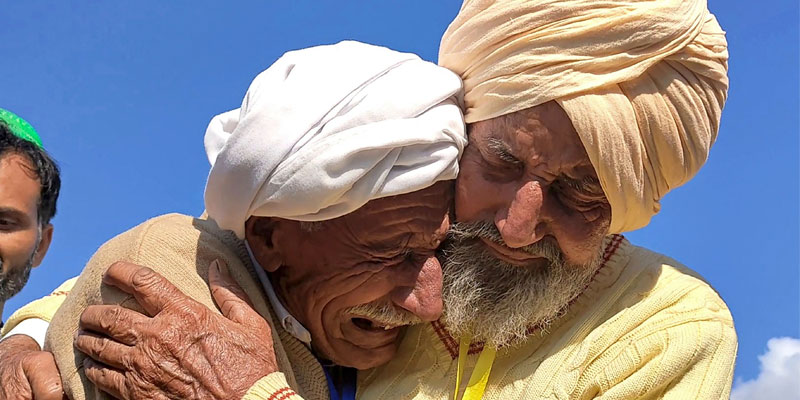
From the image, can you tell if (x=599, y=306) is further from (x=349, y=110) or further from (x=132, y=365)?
(x=132, y=365)

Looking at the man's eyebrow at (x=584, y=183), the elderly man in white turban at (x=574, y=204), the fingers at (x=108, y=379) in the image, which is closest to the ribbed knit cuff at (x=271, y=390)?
the fingers at (x=108, y=379)

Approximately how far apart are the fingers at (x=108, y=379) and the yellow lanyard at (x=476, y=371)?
99cm

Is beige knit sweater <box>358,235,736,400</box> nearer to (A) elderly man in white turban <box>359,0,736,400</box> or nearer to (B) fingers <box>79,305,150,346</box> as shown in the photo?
(A) elderly man in white turban <box>359,0,736,400</box>

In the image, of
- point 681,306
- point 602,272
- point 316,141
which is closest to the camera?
point 316,141

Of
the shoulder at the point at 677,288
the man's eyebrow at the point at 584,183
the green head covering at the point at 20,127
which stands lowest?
the shoulder at the point at 677,288

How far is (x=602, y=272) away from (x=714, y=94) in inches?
25.1

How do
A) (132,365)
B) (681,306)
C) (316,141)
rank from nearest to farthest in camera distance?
(132,365), (316,141), (681,306)

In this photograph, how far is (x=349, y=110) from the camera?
2.42 m

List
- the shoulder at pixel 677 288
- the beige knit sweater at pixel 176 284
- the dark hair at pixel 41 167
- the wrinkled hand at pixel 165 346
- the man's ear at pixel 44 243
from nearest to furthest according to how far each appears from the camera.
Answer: the wrinkled hand at pixel 165 346 < the beige knit sweater at pixel 176 284 < the shoulder at pixel 677 288 < the dark hair at pixel 41 167 < the man's ear at pixel 44 243

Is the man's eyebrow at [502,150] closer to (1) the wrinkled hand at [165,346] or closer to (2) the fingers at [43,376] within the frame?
(1) the wrinkled hand at [165,346]

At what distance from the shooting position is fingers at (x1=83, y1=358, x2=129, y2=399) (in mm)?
2184

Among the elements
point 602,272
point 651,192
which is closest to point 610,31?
point 651,192

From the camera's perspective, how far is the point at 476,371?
2680 millimetres

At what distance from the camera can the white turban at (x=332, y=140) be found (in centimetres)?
238
